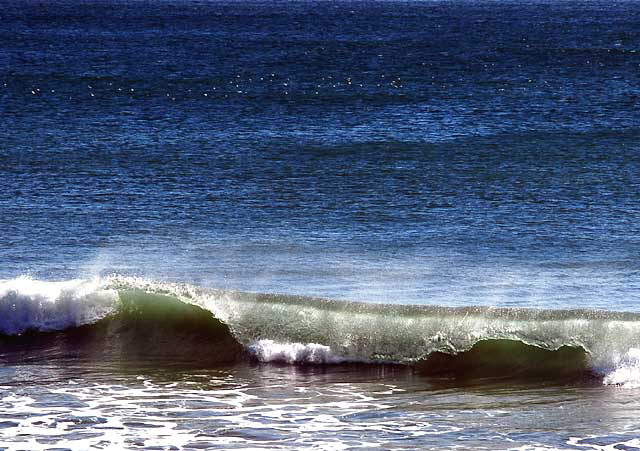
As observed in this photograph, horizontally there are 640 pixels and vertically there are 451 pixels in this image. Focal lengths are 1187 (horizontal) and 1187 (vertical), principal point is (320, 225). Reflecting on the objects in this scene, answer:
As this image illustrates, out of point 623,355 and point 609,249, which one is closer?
point 623,355

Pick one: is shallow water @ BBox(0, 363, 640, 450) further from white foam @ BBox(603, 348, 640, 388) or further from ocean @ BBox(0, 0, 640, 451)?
white foam @ BBox(603, 348, 640, 388)

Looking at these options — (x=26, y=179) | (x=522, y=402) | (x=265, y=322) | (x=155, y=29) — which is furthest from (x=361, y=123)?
(x=155, y=29)

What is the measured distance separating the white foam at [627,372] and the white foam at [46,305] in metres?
7.10

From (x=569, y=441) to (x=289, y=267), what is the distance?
7712 millimetres

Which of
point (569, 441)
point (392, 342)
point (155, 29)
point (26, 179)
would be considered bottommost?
point (569, 441)

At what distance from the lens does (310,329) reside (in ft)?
50.3

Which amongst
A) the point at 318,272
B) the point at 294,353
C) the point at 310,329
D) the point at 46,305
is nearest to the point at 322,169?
the point at 318,272

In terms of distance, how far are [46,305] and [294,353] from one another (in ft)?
12.9

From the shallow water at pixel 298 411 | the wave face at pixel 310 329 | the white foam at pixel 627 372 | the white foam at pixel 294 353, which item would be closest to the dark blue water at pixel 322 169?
the wave face at pixel 310 329

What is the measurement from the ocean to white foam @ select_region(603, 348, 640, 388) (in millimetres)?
29

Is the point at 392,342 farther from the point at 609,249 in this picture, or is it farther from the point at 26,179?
the point at 26,179

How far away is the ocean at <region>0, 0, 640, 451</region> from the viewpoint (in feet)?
41.1

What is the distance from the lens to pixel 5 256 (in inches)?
758

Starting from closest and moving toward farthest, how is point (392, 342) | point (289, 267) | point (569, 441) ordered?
1. point (569, 441)
2. point (392, 342)
3. point (289, 267)
